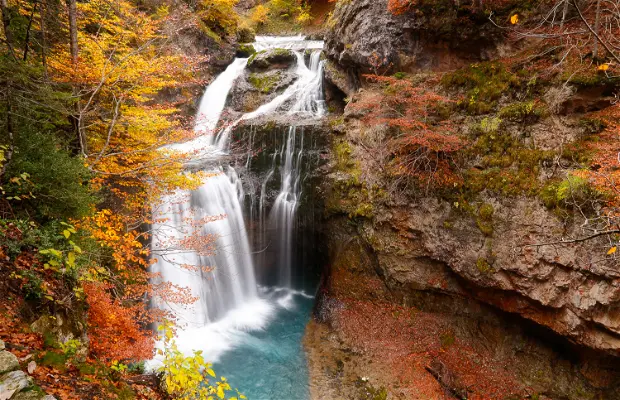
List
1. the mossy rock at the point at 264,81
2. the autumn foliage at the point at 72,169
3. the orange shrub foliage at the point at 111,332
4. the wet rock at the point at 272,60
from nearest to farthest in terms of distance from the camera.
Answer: the autumn foliage at the point at 72,169 < the orange shrub foliage at the point at 111,332 < the mossy rock at the point at 264,81 < the wet rock at the point at 272,60

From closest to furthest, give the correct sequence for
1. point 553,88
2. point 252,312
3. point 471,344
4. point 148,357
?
1. point 148,357
2. point 553,88
3. point 471,344
4. point 252,312

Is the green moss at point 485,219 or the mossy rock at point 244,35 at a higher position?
the mossy rock at point 244,35

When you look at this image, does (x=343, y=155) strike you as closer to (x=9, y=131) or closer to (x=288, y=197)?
(x=288, y=197)

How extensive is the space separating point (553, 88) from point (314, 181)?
24.2 feet

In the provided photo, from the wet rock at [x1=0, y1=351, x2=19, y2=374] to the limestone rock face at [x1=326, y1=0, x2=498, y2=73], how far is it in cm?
1161

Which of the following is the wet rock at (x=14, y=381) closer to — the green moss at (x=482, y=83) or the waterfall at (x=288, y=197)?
the waterfall at (x=288, y=197)

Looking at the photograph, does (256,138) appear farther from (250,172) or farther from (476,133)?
(476,133)

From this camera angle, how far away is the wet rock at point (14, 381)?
2967 millimetres

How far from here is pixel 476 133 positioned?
911 cm

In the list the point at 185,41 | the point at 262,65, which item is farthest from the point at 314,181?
the point at 185,41

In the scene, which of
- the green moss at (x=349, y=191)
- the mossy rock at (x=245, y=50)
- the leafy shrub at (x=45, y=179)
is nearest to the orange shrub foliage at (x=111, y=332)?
the leafy shrub at (x=45, y=179)

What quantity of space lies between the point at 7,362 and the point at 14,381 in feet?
0.79

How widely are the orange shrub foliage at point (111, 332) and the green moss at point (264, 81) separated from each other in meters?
12.9

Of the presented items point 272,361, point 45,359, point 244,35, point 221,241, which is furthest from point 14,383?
point 244,35
